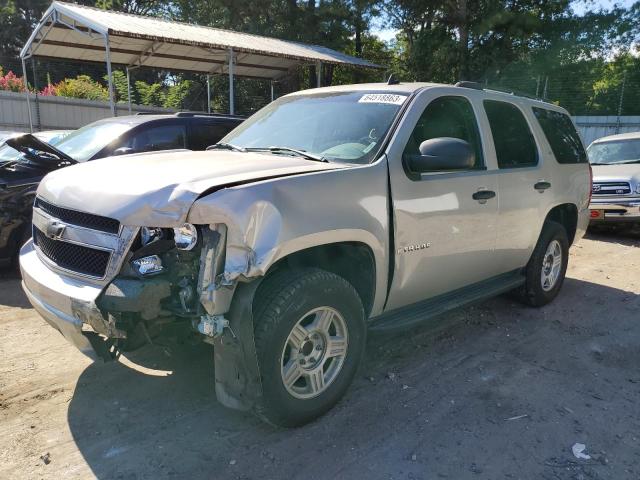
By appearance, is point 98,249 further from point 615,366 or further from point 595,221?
point 595,221

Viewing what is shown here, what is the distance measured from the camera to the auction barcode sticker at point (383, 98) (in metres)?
3.81

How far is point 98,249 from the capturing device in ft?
9.19

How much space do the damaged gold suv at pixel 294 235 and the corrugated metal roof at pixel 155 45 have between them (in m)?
8.79

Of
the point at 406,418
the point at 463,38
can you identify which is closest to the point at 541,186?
the point at 406,418

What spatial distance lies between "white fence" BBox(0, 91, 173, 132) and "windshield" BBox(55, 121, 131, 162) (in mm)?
10365

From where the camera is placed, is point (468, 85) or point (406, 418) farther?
point (468, 85)

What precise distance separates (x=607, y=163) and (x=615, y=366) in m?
7.43

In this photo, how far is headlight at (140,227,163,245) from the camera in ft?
8.89

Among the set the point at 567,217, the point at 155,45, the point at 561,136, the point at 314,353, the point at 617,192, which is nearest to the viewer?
the point at 314,353

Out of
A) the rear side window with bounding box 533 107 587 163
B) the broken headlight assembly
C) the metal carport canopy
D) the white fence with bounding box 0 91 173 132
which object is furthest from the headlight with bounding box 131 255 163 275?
the white fence with bounding box 0 91 173 132

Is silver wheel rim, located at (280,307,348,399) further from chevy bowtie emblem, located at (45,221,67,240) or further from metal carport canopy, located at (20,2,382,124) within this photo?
metal carport canopy, located at (20,2,382,124)

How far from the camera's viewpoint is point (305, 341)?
3074mm

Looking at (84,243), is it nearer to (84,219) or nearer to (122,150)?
(84,219)

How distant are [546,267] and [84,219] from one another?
4.41m
